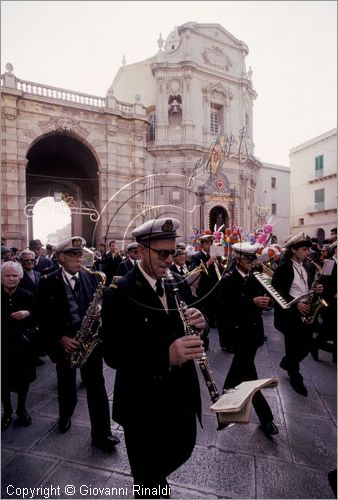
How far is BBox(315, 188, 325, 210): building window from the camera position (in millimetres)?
28172

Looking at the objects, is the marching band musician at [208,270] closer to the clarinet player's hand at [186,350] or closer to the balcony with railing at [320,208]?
the clarinet player's hand at [186,350]

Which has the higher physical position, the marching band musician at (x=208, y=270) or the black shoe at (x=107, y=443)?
the marching band musician at (x=208, y=270)

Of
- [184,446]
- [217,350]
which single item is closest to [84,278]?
[184,446]

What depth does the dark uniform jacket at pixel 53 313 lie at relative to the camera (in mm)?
3230

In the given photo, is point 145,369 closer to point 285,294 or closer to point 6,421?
point 6,421

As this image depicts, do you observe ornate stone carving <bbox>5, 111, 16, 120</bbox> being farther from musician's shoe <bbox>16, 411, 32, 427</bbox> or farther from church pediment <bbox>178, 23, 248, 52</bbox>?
musician's shoe <bbox>16, 411, 32, 427</bbox>

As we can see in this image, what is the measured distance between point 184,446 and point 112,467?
119 cm

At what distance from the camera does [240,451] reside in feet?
9.42

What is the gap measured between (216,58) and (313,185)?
28697mm

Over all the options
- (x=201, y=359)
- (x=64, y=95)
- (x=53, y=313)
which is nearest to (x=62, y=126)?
(x=64, y=95)

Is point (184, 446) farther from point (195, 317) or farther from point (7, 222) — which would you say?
point (7, 222)

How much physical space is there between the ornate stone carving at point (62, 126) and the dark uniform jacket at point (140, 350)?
1560 cm

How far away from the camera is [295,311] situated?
4.17 meters

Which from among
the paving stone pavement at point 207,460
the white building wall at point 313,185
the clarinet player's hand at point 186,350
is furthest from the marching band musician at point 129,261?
the white building wall at point 313,185
